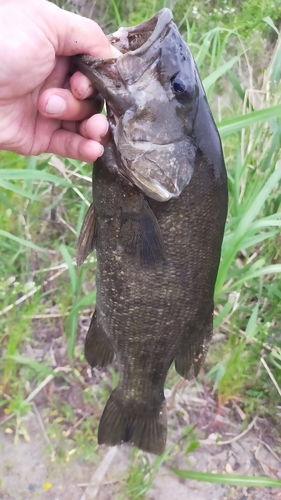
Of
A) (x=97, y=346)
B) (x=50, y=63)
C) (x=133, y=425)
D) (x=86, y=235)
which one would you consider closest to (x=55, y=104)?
(x=50, y=63)

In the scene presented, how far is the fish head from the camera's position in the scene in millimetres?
1208

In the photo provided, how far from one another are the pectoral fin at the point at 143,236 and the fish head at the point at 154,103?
0.08 meters

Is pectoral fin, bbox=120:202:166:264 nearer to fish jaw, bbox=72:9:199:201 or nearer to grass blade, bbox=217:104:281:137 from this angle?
fish jaw, bbox=72:9:199:201

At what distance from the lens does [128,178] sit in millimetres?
1325

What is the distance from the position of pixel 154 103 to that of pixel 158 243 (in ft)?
1.30

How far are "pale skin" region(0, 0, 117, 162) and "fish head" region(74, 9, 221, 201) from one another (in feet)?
0.16

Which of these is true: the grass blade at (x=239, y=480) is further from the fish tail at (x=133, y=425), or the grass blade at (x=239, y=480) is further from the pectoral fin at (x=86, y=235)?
the pectoral fin at (x=86, y=235)

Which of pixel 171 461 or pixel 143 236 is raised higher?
pixel 143 236

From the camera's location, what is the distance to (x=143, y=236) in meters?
1.35

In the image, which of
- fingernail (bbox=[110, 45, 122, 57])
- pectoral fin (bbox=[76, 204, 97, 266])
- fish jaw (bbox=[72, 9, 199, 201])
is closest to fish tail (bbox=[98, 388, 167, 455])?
pectoral fin (bbox=[76, 204, 97, 266])

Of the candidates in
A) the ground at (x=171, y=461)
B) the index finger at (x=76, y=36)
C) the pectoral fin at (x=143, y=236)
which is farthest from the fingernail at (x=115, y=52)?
the ground at (x=171, y=461)

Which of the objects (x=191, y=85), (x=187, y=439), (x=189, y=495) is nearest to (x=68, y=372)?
(x=187, y=439)

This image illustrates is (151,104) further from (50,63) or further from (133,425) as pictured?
(133,425)

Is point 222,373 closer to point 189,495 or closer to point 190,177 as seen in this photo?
point 189,495
